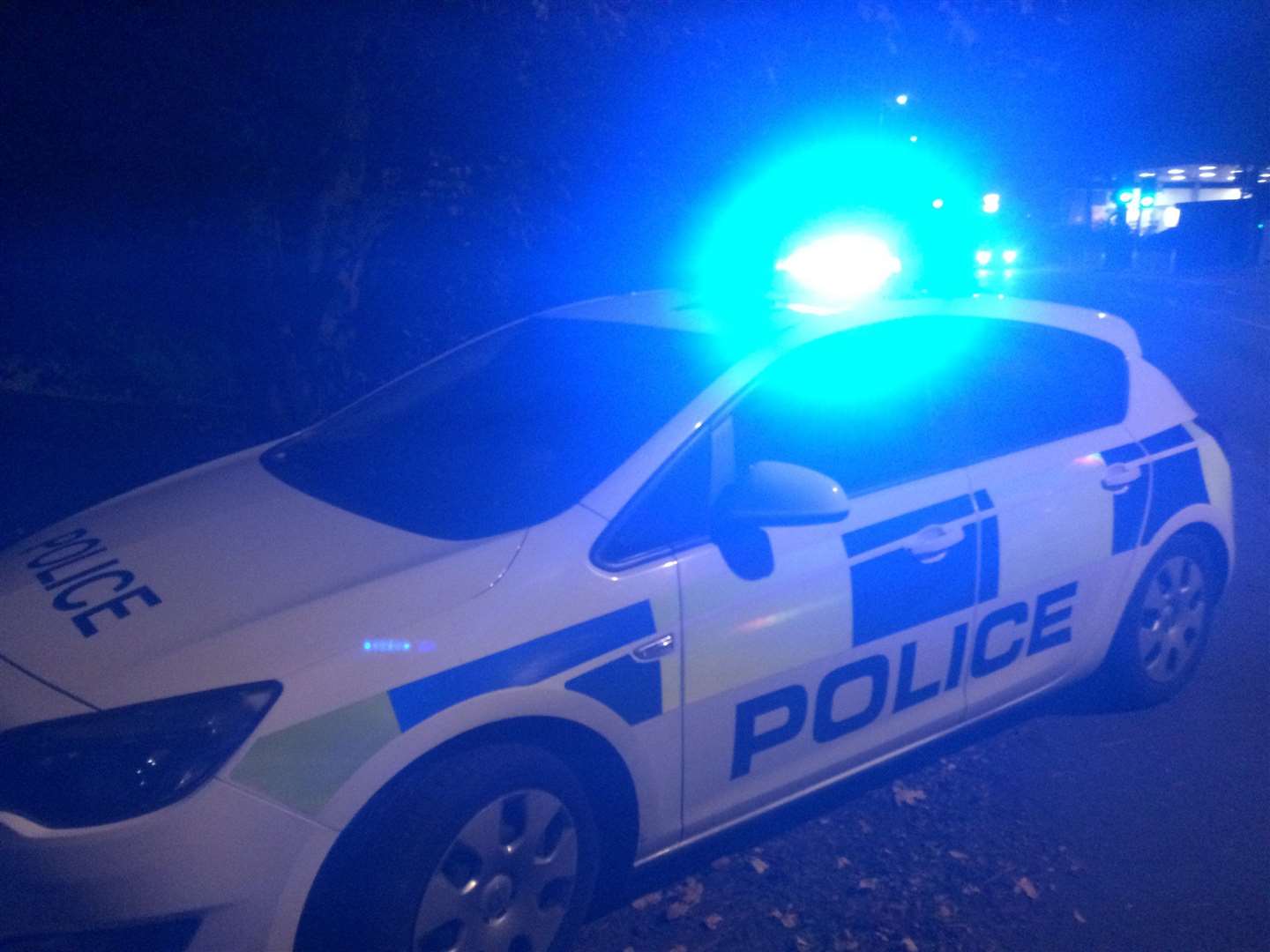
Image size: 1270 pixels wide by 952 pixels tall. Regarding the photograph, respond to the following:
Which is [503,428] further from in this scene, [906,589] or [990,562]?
[990,562]

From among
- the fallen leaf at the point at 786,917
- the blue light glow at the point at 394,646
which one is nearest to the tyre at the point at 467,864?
the blue light glow at the point at 394,646

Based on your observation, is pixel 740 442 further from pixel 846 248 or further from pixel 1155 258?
pixel 1155 258

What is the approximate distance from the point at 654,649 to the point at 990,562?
1240mm

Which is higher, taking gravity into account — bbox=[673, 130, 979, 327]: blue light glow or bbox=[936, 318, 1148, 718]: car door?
bbox=[673, 130, 979, 327]: blue light glow

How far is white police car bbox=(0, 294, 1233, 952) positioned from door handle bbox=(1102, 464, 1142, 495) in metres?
Result: 0.02

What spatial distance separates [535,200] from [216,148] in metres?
2.32

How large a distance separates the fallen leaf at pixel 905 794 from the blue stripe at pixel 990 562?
2.38ft

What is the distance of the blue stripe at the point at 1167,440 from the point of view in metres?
4.17

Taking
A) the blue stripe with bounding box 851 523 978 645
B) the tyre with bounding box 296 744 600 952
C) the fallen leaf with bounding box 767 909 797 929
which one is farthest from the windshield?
the fallen leaf with bounding box 767 909 797 929

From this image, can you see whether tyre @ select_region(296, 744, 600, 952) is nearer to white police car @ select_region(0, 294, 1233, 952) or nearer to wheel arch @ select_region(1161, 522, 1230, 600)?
white police car @ select_region(0, 294, 1233, 952)

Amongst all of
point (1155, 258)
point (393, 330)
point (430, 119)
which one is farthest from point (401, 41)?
point (1155, 258)

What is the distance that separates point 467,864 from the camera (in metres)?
2.69

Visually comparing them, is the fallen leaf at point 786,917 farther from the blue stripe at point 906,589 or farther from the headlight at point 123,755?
the headlight at point 123,755

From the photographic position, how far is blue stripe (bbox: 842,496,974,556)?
3305 millimetres
